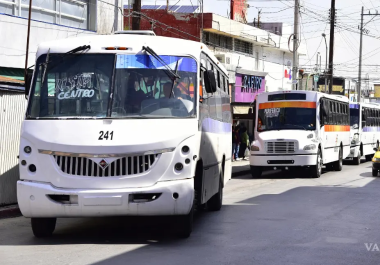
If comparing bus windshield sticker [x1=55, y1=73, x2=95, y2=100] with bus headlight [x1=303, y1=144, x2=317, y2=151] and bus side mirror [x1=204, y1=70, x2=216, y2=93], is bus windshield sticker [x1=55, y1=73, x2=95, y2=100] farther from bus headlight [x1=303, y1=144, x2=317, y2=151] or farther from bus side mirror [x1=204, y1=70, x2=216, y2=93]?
bus headlight [x1=303, y1=144, x2=317, y2=151]

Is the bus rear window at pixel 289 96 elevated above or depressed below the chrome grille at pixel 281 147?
above

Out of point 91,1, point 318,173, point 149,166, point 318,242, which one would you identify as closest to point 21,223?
point 149,166

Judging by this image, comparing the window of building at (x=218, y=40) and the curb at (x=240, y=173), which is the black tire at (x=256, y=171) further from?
the window of building at (x=218, y=40)

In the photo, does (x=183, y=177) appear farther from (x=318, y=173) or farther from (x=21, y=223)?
(x=318, y=173)

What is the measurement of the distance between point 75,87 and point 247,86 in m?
36.9

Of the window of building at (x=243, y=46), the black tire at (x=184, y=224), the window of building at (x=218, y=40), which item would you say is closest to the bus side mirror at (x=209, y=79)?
the black tire at (x=184, y=224)

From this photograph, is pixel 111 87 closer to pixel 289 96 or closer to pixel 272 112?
pixel 272 112

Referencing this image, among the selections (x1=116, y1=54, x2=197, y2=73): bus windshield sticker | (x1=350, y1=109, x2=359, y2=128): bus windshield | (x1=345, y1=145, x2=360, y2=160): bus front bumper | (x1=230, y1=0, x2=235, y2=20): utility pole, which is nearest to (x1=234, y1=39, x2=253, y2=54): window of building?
(x1=230, y1=0, x2=235, y2=20): utility pole

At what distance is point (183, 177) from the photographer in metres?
9.84

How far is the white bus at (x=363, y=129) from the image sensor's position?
117ft

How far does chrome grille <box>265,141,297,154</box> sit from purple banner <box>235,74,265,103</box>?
20018 millimetres

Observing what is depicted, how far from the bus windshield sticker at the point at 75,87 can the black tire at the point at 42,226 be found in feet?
5.65

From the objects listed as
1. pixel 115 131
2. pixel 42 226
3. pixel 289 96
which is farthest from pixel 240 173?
pixel 115 131

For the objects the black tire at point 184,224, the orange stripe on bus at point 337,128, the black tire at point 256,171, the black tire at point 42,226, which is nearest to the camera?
the black tire at point 184,224
